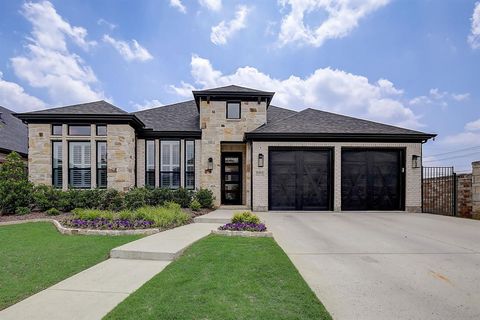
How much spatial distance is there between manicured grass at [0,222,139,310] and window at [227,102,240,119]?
7.66 meters

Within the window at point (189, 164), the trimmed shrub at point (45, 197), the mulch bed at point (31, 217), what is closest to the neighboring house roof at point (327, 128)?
the window at point (189, 164)

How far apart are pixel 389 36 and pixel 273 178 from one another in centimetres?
795

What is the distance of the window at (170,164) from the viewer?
495 inches

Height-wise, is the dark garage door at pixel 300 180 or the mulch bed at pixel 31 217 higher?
the dark garage door at pixel 300 180

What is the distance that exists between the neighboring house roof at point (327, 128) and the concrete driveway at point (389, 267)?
4566mm

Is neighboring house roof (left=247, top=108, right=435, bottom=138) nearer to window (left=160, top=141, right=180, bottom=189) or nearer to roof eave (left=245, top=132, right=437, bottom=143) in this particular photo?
roof eave (left=245, top=132, right=437, bottom=143)

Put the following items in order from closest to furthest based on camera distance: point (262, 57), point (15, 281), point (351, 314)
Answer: point (351, 314), point (15, 281), point (262, 57)

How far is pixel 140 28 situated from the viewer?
38.2ft

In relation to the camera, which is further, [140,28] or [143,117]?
[143,117]

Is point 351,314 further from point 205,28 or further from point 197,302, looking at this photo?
point 205,28

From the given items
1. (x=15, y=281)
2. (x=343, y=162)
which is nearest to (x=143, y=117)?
(x=343, y=162)

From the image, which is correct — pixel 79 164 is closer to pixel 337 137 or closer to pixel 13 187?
pixel 13 187

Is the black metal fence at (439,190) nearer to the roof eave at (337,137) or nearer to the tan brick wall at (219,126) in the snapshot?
the roof eave at (337,137)

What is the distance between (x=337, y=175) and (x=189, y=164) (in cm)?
686
